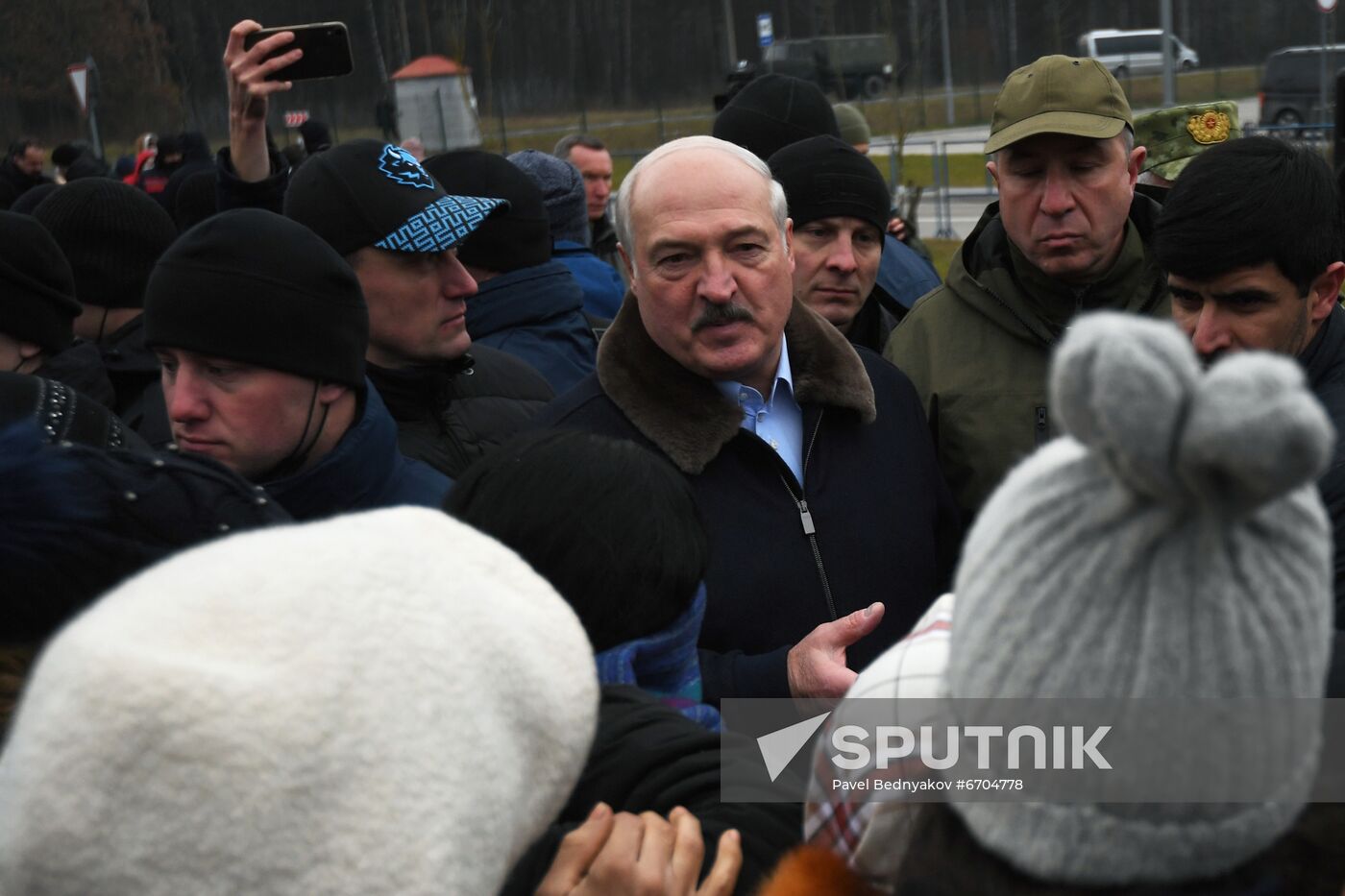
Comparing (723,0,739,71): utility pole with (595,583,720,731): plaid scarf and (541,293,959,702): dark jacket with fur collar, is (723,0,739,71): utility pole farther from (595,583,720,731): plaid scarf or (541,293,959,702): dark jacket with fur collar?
(595,583,720,731): plaid scarf

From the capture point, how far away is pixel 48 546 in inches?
61.4

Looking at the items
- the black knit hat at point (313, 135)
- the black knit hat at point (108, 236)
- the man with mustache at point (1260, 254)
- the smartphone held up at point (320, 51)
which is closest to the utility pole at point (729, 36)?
the black knit hat at point (313, 135)

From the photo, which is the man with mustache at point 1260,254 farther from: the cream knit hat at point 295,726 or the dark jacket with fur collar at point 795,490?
the cream knit hat at point 295,726

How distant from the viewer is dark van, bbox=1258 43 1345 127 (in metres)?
29.9

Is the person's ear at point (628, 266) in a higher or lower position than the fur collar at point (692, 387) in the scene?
higher

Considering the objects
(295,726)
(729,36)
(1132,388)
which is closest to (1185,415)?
(1132,388)

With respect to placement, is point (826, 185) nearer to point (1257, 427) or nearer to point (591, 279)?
point (591, 279)

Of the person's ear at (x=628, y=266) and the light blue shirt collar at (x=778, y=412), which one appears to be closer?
the light blue shirt collar at (x=778, y=412)

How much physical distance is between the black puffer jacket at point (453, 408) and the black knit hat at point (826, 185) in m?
1.22

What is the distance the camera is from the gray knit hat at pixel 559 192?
5.51 meters

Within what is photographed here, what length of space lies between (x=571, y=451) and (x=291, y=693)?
2.60ft

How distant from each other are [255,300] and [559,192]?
304cm

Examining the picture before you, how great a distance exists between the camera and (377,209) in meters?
3.33

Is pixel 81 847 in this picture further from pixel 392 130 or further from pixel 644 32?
pixel 644 32
